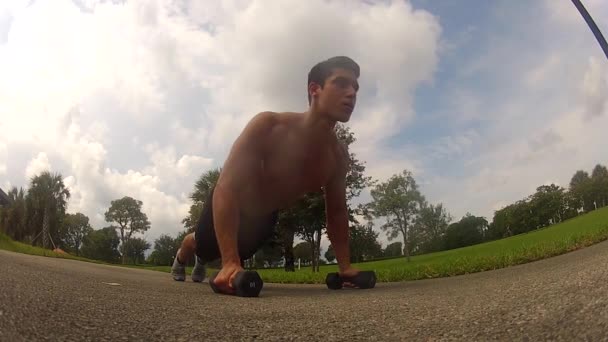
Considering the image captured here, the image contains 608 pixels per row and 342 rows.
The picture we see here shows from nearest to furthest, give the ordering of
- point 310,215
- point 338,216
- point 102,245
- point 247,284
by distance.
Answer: point 247,284, point 338,216, point 310,215, point 102,245

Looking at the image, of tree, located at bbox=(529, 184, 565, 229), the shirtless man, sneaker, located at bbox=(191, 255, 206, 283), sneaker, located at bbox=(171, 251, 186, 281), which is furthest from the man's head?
tree, located at bbox=(529, 184, 565, 229)

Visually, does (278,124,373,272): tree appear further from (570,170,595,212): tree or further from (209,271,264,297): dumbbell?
(570,170,595,212): tree

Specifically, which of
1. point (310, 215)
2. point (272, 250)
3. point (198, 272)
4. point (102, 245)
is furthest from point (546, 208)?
point (102, 245)

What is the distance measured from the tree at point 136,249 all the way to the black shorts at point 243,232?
7718 cm

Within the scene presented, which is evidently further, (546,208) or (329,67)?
(546,208)

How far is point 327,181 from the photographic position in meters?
2.72

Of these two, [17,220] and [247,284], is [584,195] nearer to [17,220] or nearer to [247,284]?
[247,284]

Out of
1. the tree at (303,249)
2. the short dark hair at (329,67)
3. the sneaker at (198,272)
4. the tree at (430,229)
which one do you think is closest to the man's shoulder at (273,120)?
the short dark hair at (329,67)

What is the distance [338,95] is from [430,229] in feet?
180

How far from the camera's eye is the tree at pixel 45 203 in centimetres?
4212

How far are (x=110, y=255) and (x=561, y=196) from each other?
8073cm

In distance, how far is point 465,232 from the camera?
180 feet

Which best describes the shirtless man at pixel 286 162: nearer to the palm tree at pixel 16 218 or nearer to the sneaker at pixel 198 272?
the sneaker at pixel 198 272

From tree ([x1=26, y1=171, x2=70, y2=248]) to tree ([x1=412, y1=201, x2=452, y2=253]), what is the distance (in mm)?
42471
